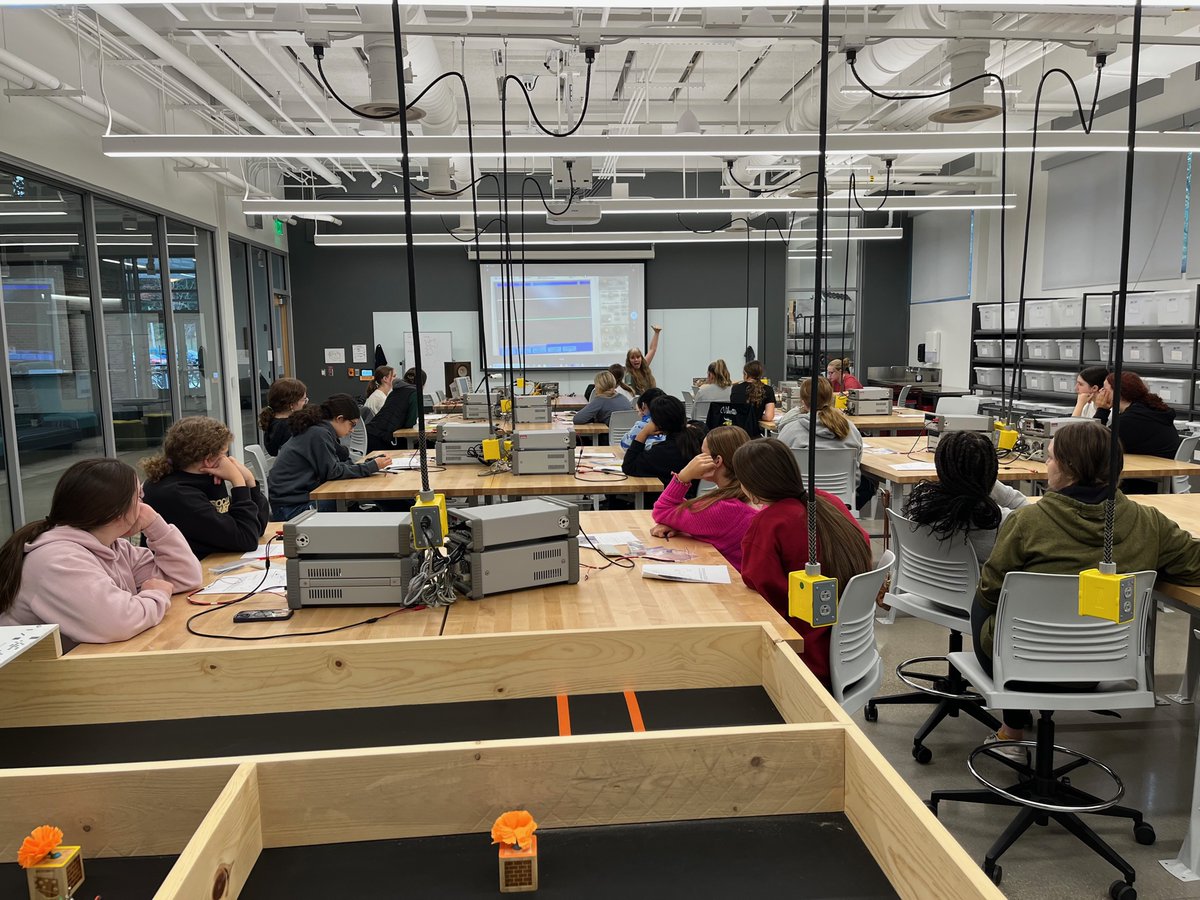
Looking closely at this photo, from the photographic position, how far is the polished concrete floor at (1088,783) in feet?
7.30

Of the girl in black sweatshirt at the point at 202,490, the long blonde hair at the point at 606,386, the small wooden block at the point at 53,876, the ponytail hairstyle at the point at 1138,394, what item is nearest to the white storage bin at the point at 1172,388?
the ponytail hairstyle at the point at 1138,394

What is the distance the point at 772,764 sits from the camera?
1302mm

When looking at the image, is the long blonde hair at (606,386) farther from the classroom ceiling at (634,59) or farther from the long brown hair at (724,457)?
the long brown hair at (724,457)

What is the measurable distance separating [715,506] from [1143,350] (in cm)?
637

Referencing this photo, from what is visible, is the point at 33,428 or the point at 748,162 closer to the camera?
the point at 33,428

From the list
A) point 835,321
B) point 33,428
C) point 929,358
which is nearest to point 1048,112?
point 929,358

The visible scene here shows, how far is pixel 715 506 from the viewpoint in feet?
10.3

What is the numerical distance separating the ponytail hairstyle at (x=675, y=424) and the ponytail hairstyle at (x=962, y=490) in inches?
74.5

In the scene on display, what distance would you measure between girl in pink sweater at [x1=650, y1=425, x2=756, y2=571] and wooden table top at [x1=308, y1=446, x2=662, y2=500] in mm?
1094

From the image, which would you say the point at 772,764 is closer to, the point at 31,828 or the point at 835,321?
the point at 31,828

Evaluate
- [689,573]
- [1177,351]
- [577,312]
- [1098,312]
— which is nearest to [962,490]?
[689,573]

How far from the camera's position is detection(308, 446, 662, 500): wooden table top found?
441 cm

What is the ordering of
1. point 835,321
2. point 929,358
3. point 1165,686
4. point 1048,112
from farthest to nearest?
point 835,321, point 929,358, point 1048,112, point 1165,686

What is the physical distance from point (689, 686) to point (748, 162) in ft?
25.9
